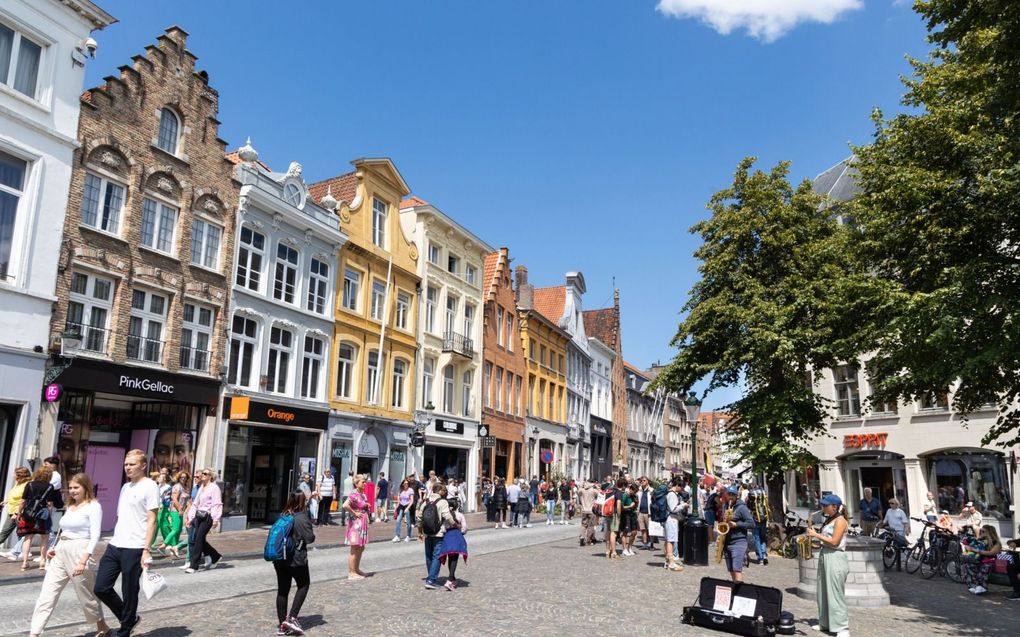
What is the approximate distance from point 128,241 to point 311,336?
7781mm

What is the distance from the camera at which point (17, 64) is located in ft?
55.1

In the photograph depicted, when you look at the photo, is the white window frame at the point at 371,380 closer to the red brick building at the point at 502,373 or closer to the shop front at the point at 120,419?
the shop front at the point at 120,419

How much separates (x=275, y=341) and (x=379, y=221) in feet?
26.0

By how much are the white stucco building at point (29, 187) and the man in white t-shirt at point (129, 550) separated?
11.3 metres

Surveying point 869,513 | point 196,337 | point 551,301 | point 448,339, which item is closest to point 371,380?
point 448,339

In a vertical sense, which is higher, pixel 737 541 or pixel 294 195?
pixel 294 195

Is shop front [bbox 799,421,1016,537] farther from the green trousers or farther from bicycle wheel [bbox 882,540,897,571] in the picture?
the green trousers

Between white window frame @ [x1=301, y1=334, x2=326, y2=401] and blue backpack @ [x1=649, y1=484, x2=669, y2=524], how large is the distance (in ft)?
42.6

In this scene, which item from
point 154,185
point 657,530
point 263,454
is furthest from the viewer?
point 263,454

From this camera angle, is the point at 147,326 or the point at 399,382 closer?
the point at 147,326

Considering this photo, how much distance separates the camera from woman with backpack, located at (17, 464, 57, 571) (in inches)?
462

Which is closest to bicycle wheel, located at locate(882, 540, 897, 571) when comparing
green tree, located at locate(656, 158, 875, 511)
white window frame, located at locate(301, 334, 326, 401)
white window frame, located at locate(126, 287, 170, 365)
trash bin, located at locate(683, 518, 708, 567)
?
green tree, located at locate(656, 158, 875, 511)

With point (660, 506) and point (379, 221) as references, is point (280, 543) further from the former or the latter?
point (379, 221)

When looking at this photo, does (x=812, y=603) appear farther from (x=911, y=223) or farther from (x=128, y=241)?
(x=128, y=241)
